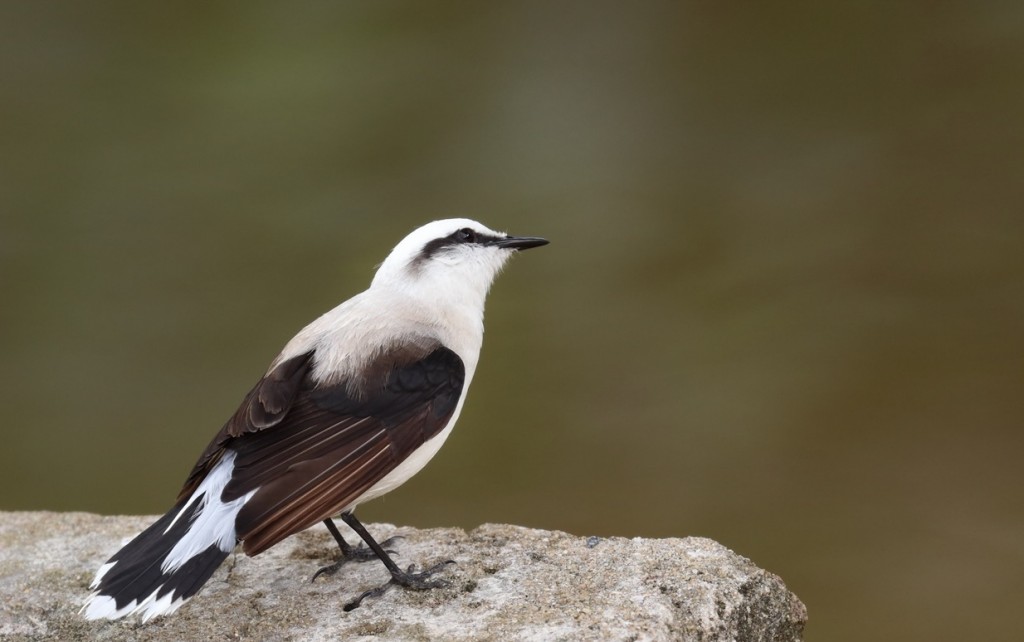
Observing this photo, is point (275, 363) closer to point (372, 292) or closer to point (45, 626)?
point (372, 292)

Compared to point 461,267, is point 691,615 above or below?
below

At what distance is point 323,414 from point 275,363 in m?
0.39

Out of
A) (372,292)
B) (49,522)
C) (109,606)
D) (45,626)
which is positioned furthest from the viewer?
(49,522)

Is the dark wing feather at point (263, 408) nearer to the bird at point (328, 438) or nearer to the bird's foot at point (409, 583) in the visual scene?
the bird at point (328, 438)

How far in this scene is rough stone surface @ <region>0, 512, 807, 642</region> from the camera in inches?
135

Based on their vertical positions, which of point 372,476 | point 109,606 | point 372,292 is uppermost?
point 372,292

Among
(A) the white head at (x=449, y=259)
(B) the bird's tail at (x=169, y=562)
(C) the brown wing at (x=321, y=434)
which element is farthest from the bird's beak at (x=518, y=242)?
(B) the bird's tail at (x=169, y=562)

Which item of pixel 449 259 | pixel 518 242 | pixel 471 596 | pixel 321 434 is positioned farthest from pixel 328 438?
pixel 518 242

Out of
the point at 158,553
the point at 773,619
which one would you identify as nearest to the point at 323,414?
the point at 158,553

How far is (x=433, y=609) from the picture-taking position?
11.7 ft

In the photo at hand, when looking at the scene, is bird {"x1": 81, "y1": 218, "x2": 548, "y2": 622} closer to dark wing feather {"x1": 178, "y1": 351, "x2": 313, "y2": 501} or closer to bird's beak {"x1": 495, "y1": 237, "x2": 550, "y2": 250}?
dark wing feather {"x1": 178, "y1": 351, "x2": 313, "y2": 501}

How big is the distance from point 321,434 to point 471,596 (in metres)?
0.65

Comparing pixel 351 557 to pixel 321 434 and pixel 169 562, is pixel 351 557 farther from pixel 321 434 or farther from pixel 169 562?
pixel 169 562

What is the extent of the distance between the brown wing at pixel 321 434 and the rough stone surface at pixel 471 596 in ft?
1.30
